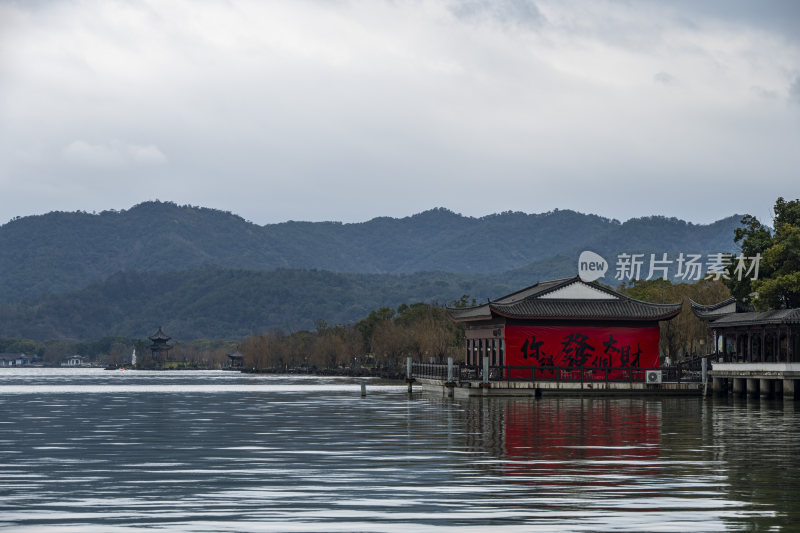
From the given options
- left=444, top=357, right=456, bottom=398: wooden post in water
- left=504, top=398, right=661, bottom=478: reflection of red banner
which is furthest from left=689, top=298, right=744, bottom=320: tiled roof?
left=504, top=398, right=661, bottom=478: reflection of red banner

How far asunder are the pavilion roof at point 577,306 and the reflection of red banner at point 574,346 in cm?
96

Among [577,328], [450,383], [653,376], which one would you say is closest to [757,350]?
[653,376]

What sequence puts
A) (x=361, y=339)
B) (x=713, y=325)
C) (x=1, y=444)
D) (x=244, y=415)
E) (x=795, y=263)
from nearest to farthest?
(x=1, y=444) → (x=244, y=415) → (x=795, y=263) → (x=713, y=325) → (x=361, y=339)

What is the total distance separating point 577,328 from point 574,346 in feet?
3.35

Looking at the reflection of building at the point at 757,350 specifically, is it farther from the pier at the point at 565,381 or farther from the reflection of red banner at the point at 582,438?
the reflection of red banner at the point at 582,438

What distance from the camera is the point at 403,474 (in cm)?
2175

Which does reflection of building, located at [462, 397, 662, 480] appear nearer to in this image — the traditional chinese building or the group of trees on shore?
the traditional chinese building

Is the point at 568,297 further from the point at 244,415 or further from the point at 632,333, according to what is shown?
the point at 244,415

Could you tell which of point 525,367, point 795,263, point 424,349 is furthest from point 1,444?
point 424,349

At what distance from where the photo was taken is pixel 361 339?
167 metres

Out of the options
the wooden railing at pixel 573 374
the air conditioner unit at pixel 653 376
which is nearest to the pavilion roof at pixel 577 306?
the wooden railing at pixel 573 374

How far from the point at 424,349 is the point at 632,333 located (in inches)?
1994

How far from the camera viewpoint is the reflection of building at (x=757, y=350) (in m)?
57.4

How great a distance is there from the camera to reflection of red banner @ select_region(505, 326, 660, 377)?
6819 centimetres
